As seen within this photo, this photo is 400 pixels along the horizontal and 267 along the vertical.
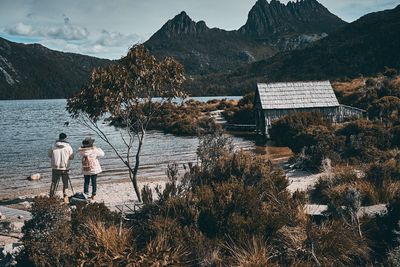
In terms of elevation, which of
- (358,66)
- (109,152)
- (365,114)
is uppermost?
(358,66)

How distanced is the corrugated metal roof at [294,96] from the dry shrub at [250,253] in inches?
1065

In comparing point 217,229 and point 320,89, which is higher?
point 320,89

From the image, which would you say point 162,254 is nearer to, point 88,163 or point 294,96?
point 88,163

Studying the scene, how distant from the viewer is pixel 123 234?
30.4 ft

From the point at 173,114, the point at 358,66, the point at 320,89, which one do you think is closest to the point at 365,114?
the point at 320,89

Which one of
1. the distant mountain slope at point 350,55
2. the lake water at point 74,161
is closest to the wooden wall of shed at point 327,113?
the lake water at point 74,161

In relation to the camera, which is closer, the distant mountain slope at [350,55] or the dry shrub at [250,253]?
the dry shrub at [250,253]

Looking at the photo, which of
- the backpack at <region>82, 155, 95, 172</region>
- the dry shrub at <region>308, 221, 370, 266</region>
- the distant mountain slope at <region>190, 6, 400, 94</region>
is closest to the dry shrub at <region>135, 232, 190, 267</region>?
the dry shrub at <region>308, 221, 370, 266</region>

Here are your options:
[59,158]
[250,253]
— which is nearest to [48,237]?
[250,253]

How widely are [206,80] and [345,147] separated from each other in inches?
6370

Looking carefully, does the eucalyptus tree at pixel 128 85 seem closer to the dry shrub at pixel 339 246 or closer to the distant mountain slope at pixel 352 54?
the dry shrub at pixel 339 246

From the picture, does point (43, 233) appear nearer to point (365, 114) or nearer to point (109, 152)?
point (109, 152)

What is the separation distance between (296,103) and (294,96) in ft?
2.53

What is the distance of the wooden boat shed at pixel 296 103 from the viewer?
3531 cm
